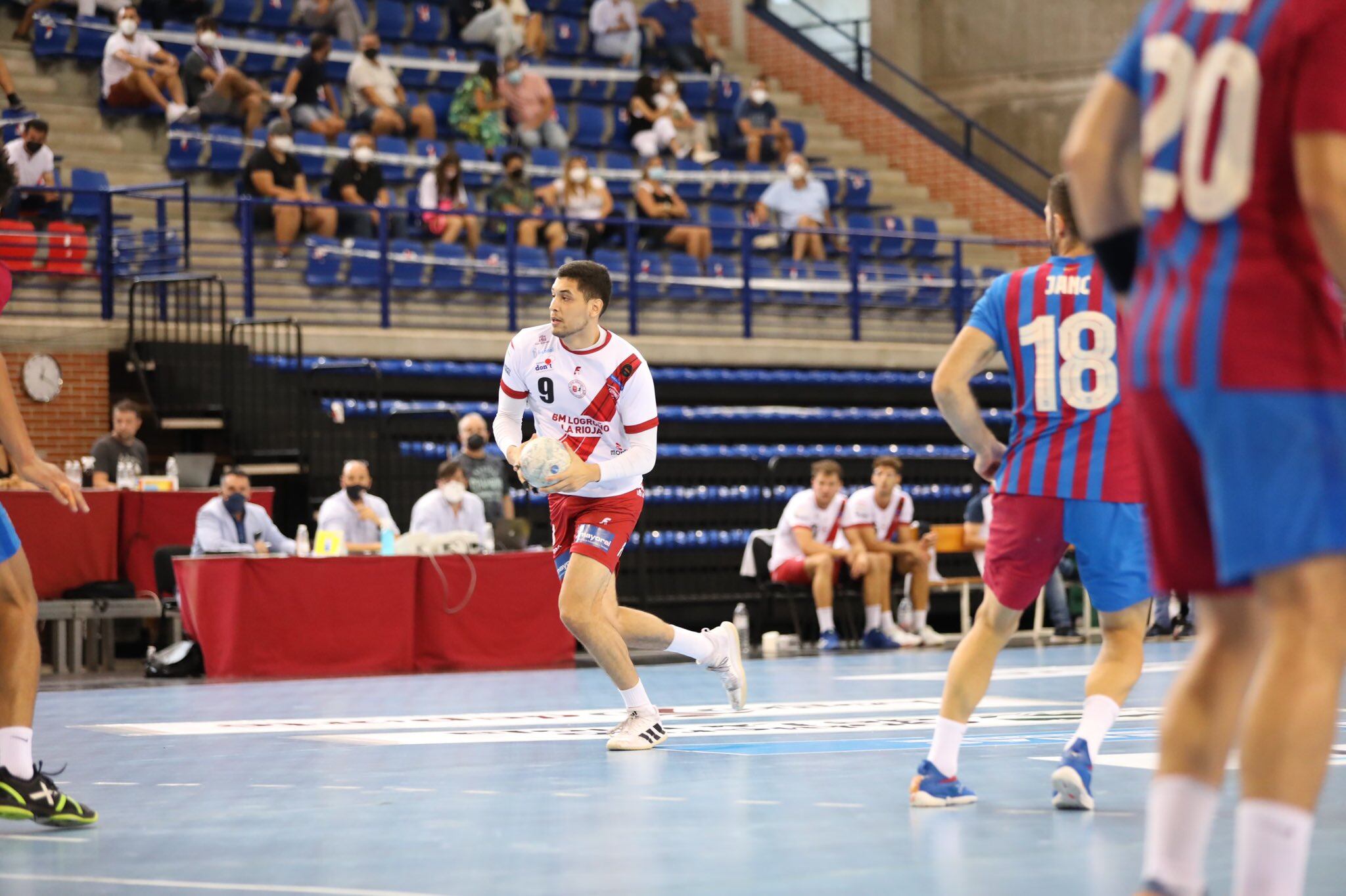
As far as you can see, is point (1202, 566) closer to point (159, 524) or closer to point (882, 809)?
point (882, 809)

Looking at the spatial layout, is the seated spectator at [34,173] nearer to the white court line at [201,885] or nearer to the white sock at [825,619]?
the white sock at [825,619]

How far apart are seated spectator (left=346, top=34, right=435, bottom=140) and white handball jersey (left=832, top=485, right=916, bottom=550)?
839cm

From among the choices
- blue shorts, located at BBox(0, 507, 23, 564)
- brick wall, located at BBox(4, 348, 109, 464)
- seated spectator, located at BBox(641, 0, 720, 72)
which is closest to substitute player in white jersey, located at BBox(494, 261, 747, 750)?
blue shorts, located at BBox(0, 507, 23, 564)

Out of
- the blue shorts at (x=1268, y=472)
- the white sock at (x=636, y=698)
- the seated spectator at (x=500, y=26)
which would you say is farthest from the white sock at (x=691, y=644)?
the seated spectator at (x=500, y=26)

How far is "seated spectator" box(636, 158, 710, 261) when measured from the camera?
22.0 metres

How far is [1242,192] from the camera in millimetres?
2992

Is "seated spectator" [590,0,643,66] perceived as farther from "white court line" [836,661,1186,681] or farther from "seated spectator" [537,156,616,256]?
"white court line" [836,661,1186,681]

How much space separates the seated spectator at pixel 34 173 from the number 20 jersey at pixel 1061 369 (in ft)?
44.0

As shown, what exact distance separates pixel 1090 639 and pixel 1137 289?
14.0m

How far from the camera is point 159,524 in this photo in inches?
583

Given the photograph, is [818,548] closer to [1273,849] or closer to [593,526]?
[593,526]

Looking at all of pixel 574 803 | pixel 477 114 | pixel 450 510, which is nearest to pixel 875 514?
pixel 450 510

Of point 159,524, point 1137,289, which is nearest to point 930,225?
point 159,524

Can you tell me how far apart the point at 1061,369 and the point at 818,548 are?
1038 centimetres
